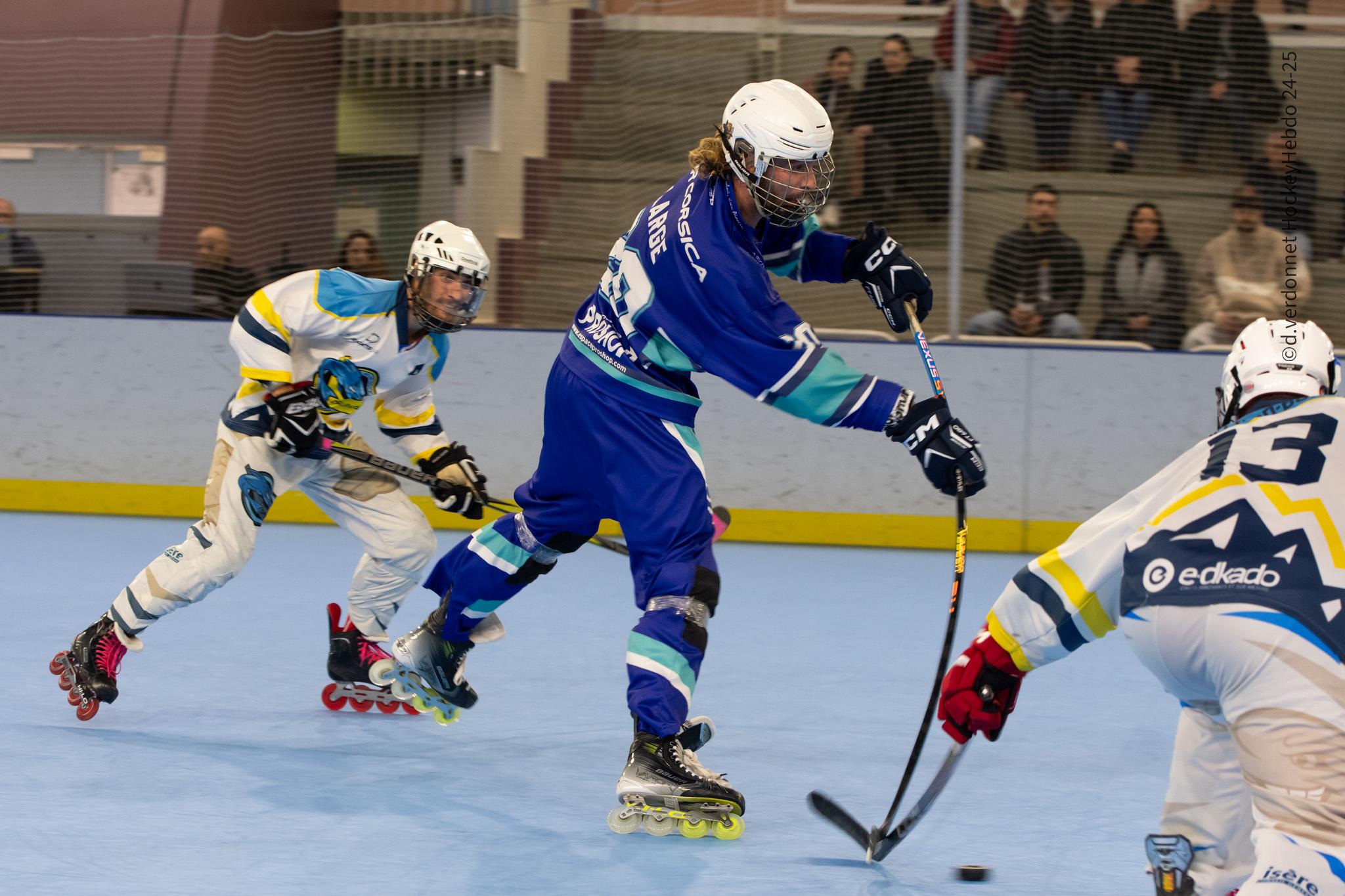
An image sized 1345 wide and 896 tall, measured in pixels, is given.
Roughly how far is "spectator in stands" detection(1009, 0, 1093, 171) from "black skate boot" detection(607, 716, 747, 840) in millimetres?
4770

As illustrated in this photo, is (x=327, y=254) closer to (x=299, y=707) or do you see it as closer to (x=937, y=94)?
(x=937, y=94)

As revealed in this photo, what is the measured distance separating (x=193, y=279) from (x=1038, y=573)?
6034 millimetres

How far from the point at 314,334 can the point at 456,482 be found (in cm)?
59

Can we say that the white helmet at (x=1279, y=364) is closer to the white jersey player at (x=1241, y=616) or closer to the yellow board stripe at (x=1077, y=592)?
the white jersey player at (x=1241, y=616)

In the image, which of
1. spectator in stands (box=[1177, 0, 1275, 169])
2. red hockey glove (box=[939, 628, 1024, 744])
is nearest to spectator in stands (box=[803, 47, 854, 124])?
spectator in stands (box=[1177, 0, 1275, 169])

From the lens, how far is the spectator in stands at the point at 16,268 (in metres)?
7.64

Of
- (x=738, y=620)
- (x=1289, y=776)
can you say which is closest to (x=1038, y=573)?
(x=1289, y=776)

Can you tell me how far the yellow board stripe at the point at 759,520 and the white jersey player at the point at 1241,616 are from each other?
4.29m

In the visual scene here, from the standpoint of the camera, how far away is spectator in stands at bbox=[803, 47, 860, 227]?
7.45m

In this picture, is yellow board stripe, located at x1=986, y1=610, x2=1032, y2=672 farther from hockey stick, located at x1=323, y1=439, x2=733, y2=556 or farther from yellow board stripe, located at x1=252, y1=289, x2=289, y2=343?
yellow board stripe, located at x1=252, y1=289, x2=289, y2=343

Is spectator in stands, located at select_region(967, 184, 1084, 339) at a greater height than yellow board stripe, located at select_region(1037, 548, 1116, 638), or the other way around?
spectator in stands, located at select_region(967, 184, 1084, 339)

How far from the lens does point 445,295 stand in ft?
13.4

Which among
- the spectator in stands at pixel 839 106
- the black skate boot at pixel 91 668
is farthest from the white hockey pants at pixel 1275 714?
the spectator in stands at pixel 839 106

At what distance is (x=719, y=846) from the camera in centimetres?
327
